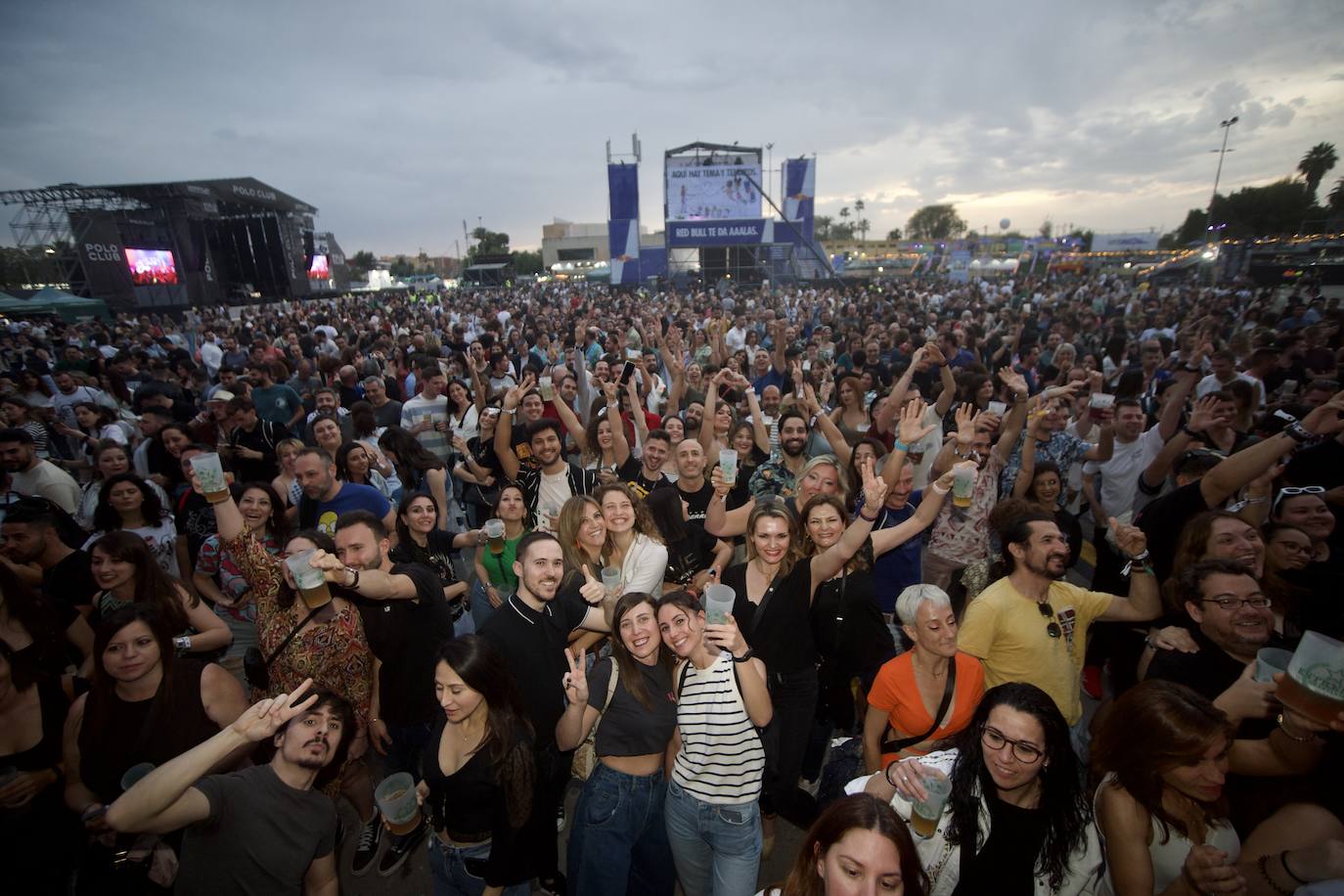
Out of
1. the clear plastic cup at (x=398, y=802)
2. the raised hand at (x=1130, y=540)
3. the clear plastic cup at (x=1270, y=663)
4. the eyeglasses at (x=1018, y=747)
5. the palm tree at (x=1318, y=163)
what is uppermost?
the palm tree at (x=1318, y=163)

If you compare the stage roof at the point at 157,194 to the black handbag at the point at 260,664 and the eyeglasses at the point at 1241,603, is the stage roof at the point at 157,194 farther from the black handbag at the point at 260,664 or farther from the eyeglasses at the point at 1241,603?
the eyeglasses at the point at 1241,603

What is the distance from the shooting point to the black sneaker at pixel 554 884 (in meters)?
2.53

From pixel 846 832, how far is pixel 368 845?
9.30ft

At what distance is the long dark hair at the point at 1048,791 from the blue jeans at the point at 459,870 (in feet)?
5.69

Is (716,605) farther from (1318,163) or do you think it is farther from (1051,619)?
(1318,163)

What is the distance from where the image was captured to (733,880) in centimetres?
229

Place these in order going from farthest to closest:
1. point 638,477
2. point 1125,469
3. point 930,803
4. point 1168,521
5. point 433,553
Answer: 1. point 1125,469
2. point 638,477
3. point 433,553
4. point 1168,521
5. point 930,803

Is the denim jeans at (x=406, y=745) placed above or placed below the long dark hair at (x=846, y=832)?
below

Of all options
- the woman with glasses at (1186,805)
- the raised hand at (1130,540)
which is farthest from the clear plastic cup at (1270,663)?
the raised hand at (1130,540)

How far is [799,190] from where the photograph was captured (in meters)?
34.0

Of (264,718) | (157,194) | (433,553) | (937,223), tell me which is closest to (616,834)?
(264,718)

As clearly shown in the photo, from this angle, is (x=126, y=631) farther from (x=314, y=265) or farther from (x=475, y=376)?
(x=314, y=265)

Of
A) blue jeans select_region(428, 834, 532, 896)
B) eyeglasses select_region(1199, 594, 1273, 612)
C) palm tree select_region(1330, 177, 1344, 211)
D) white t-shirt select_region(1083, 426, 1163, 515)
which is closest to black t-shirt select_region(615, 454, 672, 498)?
blue jeans select_region(428, 834, 532, 896)

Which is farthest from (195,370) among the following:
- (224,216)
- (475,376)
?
(224,216)
